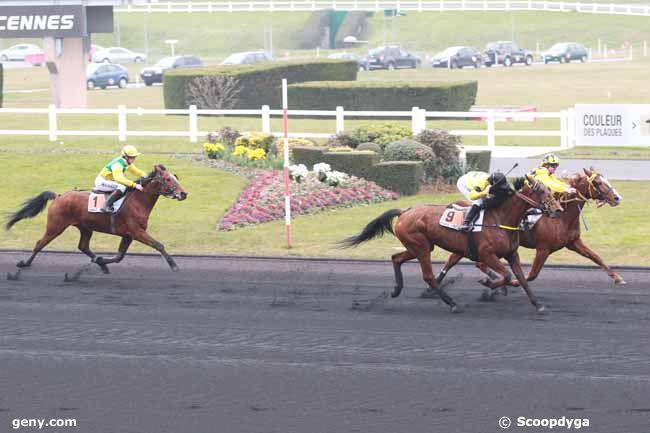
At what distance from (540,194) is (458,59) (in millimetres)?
53977

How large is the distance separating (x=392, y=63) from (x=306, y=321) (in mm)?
→ 54389

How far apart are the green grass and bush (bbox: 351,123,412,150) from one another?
227 centimetres

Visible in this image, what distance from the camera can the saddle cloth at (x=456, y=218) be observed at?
1277 centimetres

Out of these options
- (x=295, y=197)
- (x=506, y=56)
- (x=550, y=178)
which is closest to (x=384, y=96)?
(x=295, y=197)

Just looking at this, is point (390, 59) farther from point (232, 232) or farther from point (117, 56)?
point (232, 232)

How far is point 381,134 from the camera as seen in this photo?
2427 cm

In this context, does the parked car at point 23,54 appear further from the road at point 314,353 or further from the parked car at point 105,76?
the road at point 314,353

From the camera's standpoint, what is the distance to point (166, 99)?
38375mm

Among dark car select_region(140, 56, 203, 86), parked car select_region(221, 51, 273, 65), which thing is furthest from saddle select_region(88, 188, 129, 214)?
parked car select_region(221, 51, 273, 65)

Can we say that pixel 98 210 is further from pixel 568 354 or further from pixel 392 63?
pixel 392 63

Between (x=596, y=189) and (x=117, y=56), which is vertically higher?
(x=117, y=56)

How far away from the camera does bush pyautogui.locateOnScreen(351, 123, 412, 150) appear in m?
24.1
